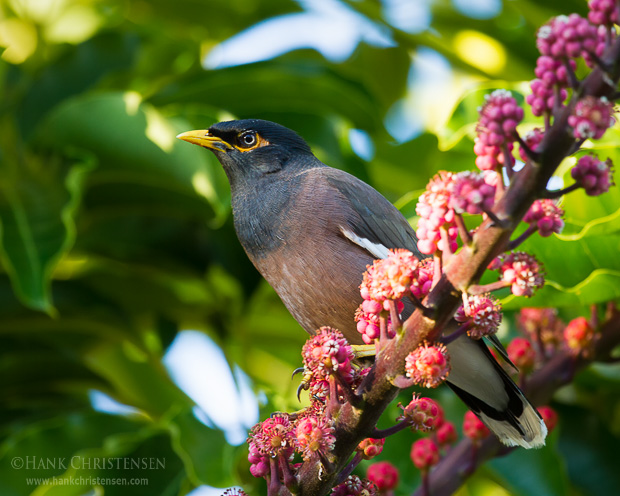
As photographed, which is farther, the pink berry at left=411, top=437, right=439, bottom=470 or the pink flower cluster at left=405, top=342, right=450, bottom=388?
the pink berry at left=411, top=437, right=439, bottom=470

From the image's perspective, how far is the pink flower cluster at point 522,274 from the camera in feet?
4.93

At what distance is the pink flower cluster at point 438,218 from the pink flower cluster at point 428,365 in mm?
208

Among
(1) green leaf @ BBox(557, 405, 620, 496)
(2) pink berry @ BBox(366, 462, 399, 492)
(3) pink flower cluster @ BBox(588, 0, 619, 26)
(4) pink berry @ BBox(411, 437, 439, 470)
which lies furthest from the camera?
(1) green leaf @ BBox(557, 405, 620, 496)

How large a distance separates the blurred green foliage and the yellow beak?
0.14 meters

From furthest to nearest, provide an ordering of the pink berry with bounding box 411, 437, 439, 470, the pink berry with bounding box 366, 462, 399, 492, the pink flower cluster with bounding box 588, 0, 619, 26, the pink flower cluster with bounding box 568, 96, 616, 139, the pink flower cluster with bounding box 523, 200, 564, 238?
the pink berry with bounding box 411, 437, 439, 470
the pink berry with bounding box 366, 462, 399, 492
the pink flower cluster with bounding box 523, 200, 564, 238
the pink flower cluster with bounding box 588, 0, 619, 26
the pink flower cluster with bounding box 568, 96, 616, 139

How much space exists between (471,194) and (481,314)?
26cm

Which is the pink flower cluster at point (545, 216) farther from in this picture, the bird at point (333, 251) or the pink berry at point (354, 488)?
the bird at point (333, 251)

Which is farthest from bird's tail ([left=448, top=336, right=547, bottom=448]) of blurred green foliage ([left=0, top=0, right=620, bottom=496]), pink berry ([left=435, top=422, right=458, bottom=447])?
blurred green foliage ([left=0, top=0, right=620, bottom=496])

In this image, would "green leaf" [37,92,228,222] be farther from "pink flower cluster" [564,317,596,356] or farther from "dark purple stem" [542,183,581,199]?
"dark purple stem" [542,183,581,199]

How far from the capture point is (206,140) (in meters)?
3.54

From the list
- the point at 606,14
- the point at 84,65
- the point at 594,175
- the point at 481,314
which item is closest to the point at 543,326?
the point at 481,314

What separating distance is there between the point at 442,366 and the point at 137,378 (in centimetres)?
306

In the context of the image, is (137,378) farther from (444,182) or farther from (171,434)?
(444,182)

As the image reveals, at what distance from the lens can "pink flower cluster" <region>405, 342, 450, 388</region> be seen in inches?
61.6
